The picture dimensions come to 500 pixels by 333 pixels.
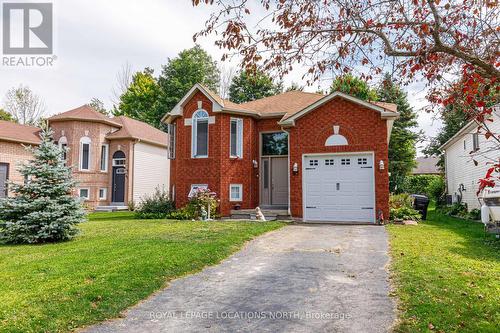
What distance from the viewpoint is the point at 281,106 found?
55.0 ft

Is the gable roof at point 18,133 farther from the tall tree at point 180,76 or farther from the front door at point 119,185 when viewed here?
the tall tree at point 180,76

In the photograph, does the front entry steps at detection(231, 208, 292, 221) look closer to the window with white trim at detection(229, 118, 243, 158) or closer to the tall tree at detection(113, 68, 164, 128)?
the window with white trim at detection(229, 118, 243, 158)

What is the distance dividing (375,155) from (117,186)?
52.6 feet

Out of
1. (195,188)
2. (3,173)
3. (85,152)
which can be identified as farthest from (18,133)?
(195,188)

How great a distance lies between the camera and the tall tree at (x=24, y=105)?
3809 cm

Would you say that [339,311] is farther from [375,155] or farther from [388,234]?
[375,155]

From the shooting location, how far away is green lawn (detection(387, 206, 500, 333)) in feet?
13.3

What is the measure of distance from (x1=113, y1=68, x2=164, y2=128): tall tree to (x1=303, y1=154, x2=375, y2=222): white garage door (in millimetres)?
27893

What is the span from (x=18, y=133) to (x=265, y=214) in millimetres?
16757

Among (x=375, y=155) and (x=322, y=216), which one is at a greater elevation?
(x=375, y=155)

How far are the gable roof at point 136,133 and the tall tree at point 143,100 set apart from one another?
12.1 metres

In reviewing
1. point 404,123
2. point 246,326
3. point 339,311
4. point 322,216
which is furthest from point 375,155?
point 404,123

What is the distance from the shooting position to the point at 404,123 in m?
31.0

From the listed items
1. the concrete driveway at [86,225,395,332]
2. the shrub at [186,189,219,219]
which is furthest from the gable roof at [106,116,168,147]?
A: the concrete driveway at [86,225,395,332]
